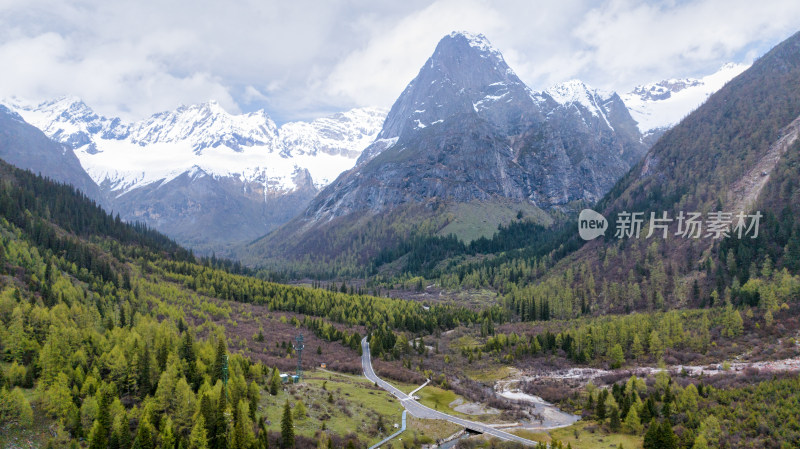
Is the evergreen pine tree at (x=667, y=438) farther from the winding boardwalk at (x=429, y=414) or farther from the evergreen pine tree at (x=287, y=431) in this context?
the evergreen pine tree at (x=287, y=431)

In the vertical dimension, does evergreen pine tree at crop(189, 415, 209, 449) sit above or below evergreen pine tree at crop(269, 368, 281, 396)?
below

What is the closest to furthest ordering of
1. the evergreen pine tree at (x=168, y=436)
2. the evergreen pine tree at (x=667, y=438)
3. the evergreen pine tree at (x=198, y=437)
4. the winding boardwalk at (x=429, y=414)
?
the evergreen pine tree at (x=168, y=436), the evergreen pine tree at (x=198, y=437), the evergreen pine tree at (x=667, y=438), the winding boardwalk at (x=429, y=414)

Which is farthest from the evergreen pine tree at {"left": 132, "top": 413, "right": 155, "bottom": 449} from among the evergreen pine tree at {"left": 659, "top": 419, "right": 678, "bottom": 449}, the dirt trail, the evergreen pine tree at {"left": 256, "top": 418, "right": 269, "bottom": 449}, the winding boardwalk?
the dirt trail

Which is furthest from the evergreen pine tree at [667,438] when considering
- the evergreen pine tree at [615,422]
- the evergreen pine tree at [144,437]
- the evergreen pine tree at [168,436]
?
the evergreen pine tree at [144,437]

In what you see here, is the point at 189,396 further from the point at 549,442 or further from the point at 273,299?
the point at 273,299

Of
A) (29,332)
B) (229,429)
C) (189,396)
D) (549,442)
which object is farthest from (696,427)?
(29,332)

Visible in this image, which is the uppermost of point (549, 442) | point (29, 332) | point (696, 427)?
point (29, 332)

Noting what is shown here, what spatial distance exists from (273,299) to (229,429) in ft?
416

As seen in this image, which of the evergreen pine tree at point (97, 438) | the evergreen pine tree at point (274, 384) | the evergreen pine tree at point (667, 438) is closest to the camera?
the evergreen pine tree at point (97, 438)

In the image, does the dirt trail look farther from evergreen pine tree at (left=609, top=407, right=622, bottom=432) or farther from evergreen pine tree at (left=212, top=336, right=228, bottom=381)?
evergreen pine tree at (left=212, top=336, right=228, bottom=381)

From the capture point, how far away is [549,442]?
7562 cm

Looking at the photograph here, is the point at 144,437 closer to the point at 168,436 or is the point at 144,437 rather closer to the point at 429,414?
the point at 168,436

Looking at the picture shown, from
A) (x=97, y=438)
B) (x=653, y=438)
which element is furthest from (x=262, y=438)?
(x=653, y=438)

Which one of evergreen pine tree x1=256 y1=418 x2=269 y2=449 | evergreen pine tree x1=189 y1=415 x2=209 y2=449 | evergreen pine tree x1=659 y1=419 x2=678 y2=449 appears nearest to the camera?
evergreen pine tree x1=189 y1=415 x2=209 y2=449
